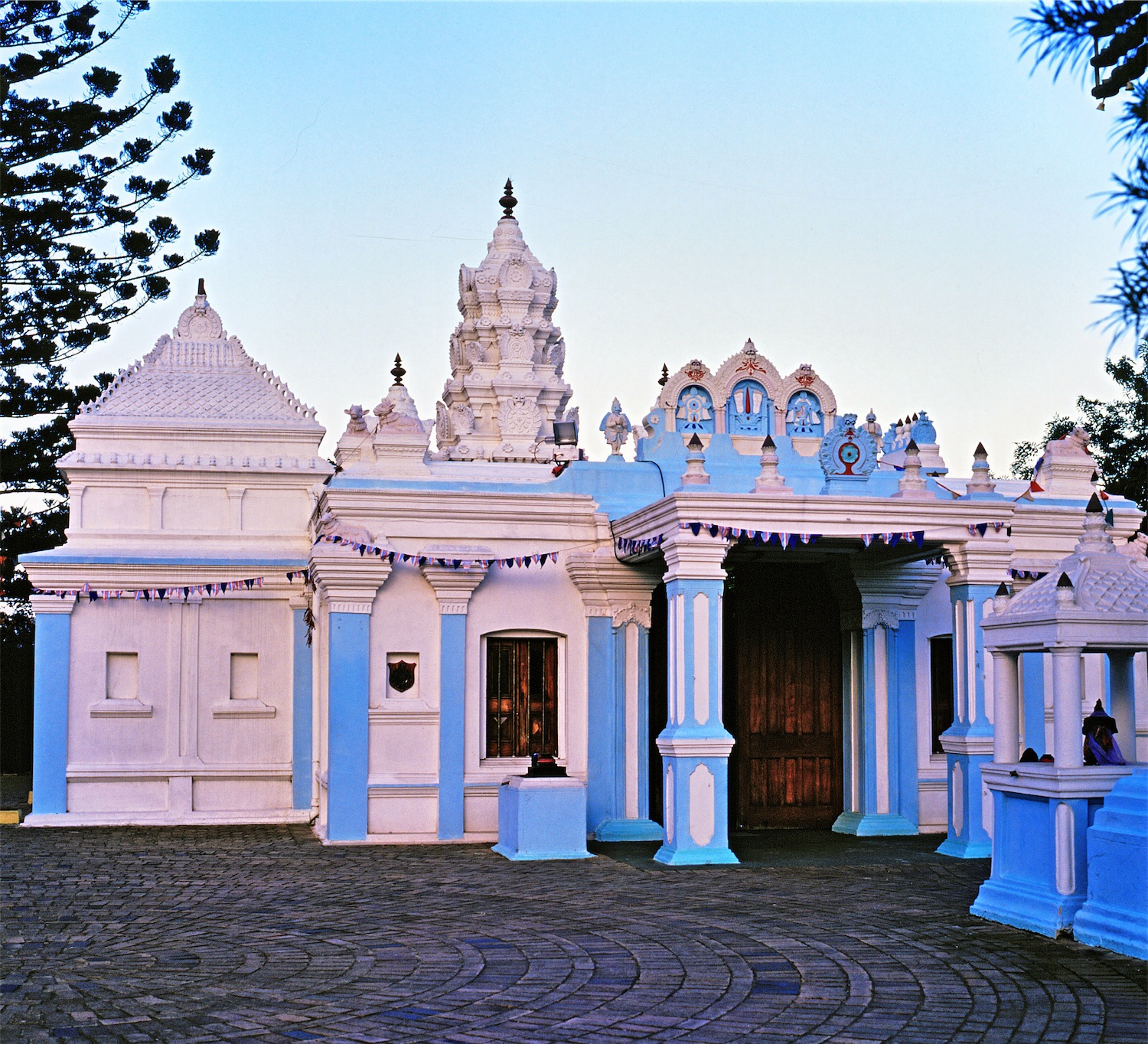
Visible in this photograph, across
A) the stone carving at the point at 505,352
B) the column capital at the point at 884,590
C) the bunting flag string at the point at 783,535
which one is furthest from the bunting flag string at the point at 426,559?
the stone carving at the point at 505,352

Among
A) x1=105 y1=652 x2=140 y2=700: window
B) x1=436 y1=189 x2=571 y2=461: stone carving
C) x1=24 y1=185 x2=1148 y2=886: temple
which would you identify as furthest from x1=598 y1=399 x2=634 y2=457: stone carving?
x1=436 y1=189 x2=571 y2=461: stone carving

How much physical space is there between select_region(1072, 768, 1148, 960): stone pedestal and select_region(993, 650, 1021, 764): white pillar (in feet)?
3.75

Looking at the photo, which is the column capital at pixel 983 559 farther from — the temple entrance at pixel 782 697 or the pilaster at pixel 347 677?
the pilaster at pixel 347 677

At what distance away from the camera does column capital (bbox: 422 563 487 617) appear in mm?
15047

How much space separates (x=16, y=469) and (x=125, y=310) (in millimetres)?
5158

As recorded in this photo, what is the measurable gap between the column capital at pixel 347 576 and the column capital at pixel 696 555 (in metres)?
3.32

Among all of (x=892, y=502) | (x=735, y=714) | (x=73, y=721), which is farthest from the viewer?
(x=73, y=721)

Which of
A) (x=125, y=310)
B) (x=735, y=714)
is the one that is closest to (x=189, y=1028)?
(x=735, y=714)

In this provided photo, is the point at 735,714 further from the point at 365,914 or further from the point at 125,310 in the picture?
the point at 125,310

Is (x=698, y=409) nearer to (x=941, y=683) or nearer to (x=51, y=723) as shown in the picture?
(x=941, y=683)

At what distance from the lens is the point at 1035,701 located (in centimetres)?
1591

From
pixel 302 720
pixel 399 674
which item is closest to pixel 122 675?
pixel 302 720

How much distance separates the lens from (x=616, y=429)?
16.6 meters

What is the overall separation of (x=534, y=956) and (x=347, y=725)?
21.1ft
